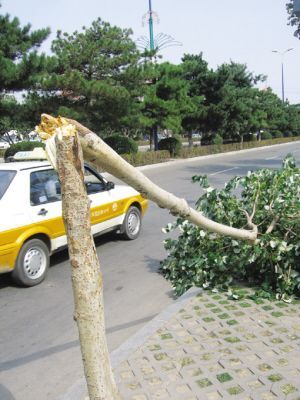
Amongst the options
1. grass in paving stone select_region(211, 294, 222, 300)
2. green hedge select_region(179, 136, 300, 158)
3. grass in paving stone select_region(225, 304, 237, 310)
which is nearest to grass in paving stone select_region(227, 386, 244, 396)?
grass in paving stone select_region(225, 304, 237, 310)

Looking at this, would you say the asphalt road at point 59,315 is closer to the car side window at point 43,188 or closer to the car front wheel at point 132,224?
the car front wheel at point 132,224

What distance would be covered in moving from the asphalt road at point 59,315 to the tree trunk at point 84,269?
5.19 ft

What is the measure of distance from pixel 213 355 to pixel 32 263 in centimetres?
288

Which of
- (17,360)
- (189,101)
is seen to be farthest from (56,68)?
(17,360)

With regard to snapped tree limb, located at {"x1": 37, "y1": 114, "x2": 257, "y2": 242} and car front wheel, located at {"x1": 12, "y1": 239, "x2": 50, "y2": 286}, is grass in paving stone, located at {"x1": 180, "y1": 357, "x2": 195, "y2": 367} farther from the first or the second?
car front wheel, located at {"x1": 12, "y1": 239, "x2": 50, "y2": 286}

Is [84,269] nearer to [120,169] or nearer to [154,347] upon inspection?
[120,169]

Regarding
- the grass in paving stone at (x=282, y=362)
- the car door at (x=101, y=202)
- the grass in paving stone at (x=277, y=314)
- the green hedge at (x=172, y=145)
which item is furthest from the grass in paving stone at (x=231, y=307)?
the green hedge at (x=172, y=145)

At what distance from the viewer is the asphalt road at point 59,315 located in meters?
3.57

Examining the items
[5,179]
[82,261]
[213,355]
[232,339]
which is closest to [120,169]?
[82,261]

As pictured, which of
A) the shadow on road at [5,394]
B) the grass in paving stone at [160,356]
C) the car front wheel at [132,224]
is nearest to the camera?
the shadow on road at [5,394]

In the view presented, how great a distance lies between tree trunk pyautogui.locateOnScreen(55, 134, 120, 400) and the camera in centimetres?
175

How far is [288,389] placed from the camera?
3.10 meters

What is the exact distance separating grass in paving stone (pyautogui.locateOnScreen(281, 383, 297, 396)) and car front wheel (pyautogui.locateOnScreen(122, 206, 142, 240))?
4.77m

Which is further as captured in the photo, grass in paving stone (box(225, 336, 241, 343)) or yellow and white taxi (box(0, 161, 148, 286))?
yellow and white taxi (box(0, 161, 148, 286))
